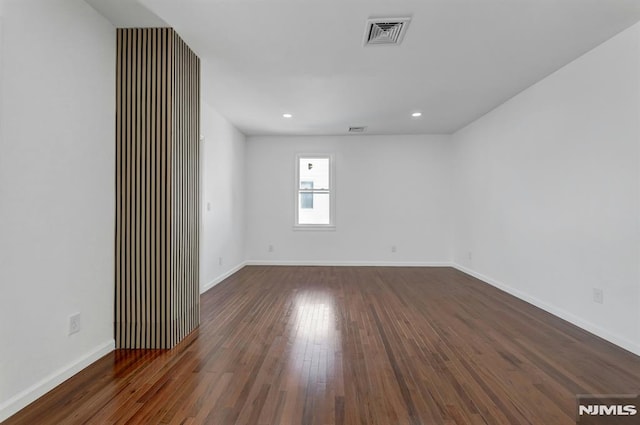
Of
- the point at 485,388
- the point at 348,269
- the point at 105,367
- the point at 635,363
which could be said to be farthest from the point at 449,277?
the point at 105,367

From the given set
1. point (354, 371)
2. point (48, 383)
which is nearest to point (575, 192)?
→ point (354, 371)

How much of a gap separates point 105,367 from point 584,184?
439 cm

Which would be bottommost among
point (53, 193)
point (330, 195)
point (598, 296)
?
point (598, 296)

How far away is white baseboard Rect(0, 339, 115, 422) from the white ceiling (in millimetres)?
2542

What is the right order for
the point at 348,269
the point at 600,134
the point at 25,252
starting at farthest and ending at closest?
the point at 348,269 < the point at 600,134 < the point at 25,252

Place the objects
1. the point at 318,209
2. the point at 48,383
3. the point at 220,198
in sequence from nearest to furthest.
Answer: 1. the point at 48,383
2. the point at 220,198
3. the point at 318,209

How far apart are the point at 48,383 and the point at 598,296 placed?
4318mm

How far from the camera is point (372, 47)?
115 inches

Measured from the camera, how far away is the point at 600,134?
2934 millimetres

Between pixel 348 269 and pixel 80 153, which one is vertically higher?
pixel 80 153

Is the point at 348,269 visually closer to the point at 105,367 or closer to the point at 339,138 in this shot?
the point at 339,138

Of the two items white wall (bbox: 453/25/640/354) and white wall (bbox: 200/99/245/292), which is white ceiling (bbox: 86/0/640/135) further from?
white wall (bbox: 200/99/245/292)

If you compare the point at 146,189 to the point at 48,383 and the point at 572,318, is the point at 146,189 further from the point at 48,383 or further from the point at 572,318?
the point at 572,318

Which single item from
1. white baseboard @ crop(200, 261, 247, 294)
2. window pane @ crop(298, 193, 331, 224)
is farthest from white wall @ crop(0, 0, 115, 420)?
window pane @ crop(298, 193, 331, 224)
